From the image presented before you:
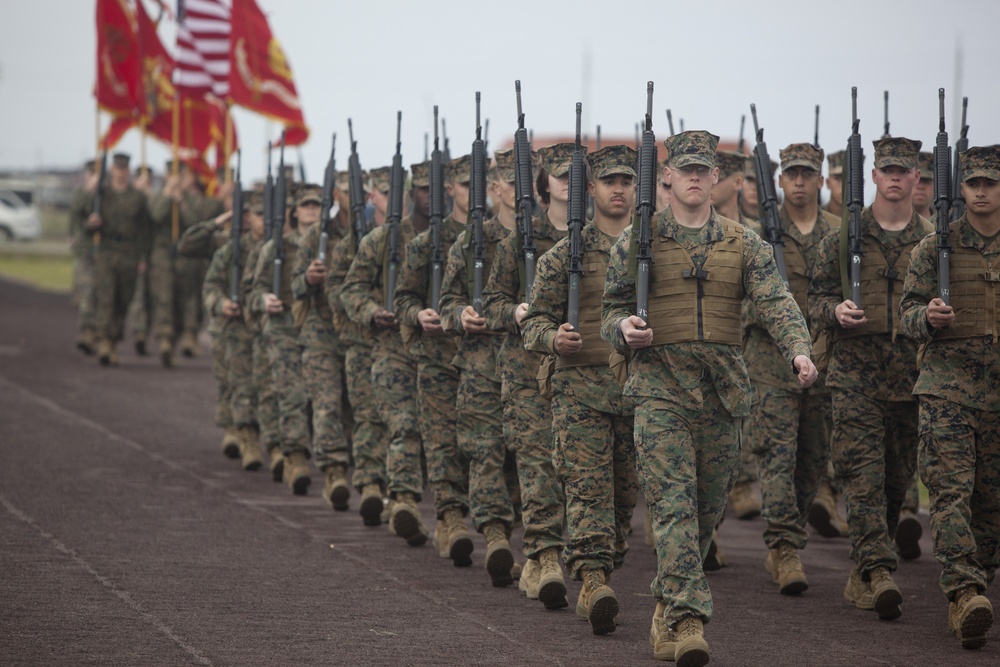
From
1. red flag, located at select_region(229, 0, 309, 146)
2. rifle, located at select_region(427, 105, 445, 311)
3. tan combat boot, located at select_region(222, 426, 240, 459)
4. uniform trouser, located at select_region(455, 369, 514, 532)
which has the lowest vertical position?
tan combat boot, located at select_region(222, 426, 240, 459)

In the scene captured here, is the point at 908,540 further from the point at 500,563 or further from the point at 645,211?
the point at 645,211

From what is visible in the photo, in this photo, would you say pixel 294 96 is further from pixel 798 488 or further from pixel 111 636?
pixel 111 636

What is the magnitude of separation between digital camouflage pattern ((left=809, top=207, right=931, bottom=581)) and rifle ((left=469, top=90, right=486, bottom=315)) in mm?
1922

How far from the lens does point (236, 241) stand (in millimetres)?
14867

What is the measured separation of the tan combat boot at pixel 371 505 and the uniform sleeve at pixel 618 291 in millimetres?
3868

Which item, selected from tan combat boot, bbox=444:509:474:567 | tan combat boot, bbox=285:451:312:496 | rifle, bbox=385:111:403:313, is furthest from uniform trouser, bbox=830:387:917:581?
tan combat boot, bbox=285:451:312:496

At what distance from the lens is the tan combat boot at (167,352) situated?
21.4m

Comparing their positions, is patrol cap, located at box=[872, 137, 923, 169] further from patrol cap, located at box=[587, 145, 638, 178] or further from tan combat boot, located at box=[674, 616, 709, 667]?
tan combat boot, located at box=[674, 616, 709, 667]

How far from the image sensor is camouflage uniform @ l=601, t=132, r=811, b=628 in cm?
734

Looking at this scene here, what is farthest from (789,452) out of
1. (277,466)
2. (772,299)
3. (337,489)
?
(277,466)

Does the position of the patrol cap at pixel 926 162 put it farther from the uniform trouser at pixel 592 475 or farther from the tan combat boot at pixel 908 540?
the uniform trouser at pixel 592 475

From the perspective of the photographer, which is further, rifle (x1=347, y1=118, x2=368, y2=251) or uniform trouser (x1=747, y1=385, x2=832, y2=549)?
rifle (x1=347, y1=118, x2=368, y2=251)

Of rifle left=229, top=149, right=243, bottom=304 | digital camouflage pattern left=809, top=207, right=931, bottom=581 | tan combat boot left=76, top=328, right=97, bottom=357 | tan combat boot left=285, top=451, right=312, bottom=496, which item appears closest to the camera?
digital camouflage pattern left=809, top=207, right=931, bottom=581

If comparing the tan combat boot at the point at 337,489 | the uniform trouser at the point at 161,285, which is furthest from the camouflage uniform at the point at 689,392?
the uniform trouser at the point at 161,285
